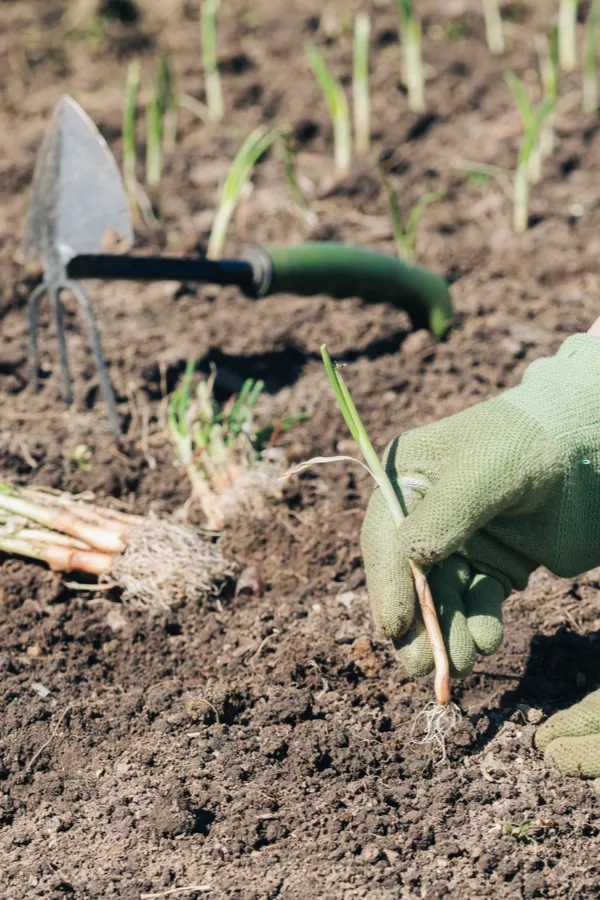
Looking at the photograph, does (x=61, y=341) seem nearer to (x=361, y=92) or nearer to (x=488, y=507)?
(x=488, y=507)

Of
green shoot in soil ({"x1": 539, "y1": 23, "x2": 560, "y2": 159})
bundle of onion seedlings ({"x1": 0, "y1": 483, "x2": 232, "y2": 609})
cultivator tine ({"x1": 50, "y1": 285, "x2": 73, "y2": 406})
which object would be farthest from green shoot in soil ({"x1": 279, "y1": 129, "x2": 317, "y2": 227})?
bundle of onion seedlings ({"x1": 0, "y1": 483, "x2": 232, "y2": 609})

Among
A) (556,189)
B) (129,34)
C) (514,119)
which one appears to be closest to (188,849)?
(556,189)

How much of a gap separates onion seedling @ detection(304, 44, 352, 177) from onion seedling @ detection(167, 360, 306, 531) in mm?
1646

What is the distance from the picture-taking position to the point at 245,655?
198 centimetres

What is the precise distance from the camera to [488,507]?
5.17 feet

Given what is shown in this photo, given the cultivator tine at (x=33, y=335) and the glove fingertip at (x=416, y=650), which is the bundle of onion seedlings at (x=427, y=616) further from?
the cultivator tine at (x=33, y=335)

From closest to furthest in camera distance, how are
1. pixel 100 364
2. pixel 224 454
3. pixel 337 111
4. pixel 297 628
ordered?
1. pixel 297 628
2. pixel 224 454
3. pixel 100 364
4. pixel 337 111

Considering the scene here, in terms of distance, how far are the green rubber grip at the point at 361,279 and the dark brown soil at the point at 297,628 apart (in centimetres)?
10

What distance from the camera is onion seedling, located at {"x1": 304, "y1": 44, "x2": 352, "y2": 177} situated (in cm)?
369

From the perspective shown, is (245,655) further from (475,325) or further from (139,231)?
(139,231)

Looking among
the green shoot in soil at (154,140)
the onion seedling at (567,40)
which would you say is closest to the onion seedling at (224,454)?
the green shoot in soil at (154,140)

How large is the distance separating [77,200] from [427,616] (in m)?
1.71

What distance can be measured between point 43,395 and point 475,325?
1332 millimetres

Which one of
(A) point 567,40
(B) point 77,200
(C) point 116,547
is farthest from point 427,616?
(A) point 567,40
